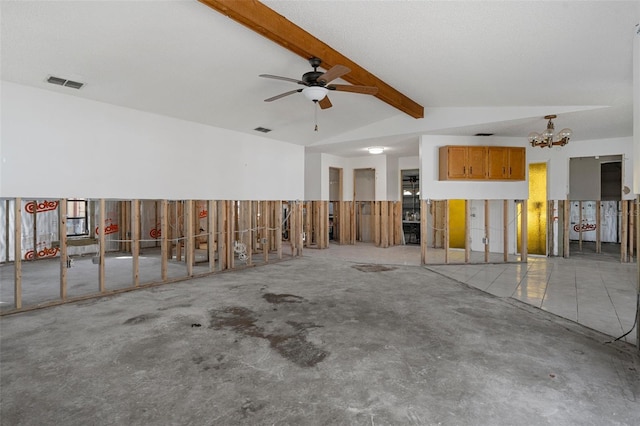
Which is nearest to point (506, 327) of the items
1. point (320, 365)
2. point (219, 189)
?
point (320, 365)

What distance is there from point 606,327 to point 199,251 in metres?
8.48

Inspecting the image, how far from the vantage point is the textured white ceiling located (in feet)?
10.4

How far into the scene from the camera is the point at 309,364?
2.80 m

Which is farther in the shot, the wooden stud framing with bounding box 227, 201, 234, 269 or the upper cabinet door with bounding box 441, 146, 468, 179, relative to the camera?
the upper cabinet door with bounding box 441, 146, 468, 179

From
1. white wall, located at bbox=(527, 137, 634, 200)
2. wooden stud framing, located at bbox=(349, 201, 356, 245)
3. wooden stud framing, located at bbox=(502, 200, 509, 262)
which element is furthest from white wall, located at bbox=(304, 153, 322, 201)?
white wall, located at bbox=(527, 137, 634, 200)

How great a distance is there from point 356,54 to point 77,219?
8.67 metres

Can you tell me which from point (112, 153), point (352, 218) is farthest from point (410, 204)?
point (112, 153)

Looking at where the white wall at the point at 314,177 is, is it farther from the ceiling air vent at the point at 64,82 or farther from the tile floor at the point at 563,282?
the ceiling air vent at the point at 64,82

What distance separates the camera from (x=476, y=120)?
6.38m

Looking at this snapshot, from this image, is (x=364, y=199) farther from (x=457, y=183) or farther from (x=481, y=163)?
(x=481, y=163)

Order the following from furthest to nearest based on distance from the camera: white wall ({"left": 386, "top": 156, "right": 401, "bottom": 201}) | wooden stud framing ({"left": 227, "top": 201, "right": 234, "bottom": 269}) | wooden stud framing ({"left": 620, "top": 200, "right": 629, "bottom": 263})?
1. white wall ({"left": 386, "top": 156, "right": 401, "bottom": 201})
2. wooden stud framing ({"left": 620, "top": 200, "right": 629, "bottom": 263})
3. wooden stud framing ({"left": 227, "top": 201, "right": 234, "bottom": 269})

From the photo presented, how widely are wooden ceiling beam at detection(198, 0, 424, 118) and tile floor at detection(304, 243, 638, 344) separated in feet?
12.7

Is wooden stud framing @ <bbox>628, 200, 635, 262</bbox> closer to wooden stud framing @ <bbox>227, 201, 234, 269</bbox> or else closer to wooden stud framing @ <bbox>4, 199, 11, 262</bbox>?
wooden stud framing @ <bbox>227, 201, 234, 269</bbox>

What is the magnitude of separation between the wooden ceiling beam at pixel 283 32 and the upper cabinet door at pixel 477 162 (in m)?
3.36
